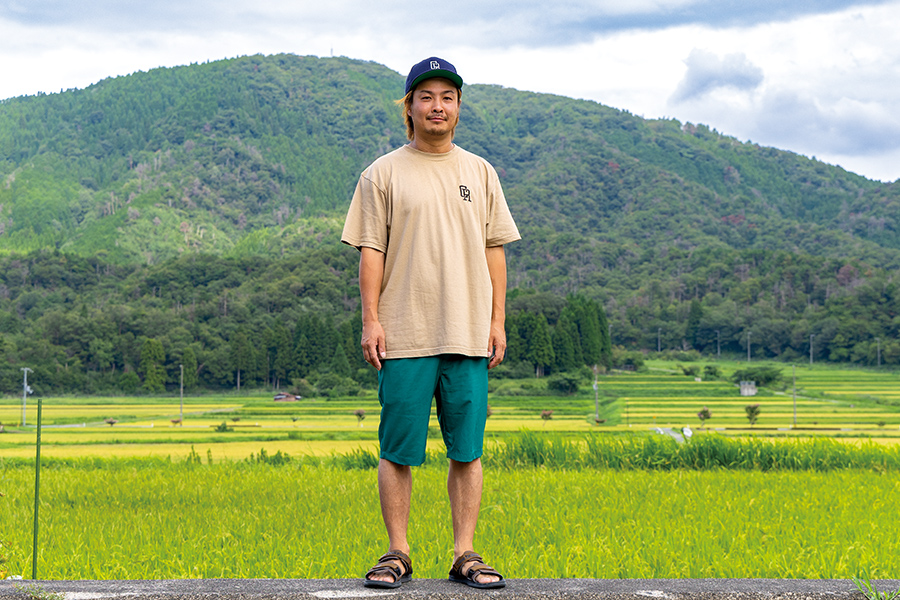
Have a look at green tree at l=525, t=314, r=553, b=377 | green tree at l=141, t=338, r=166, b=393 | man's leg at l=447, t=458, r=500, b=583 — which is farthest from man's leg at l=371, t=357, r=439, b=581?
green tree at l=141, t=338, r=166, b=393

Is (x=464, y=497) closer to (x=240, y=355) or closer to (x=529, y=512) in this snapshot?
(x=529, y=512)

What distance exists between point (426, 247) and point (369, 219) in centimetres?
31

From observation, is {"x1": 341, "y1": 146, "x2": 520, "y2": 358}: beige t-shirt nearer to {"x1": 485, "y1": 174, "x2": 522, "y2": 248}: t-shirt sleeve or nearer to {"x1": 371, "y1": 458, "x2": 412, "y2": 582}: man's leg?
{"x1": 485, "y1": 174, "x2": 522, "y2": 248}: t-shirt sleeve

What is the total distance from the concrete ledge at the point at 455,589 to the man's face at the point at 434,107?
2.07 m

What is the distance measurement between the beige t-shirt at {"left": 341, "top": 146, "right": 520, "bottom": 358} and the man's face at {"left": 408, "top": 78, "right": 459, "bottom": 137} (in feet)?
0.44

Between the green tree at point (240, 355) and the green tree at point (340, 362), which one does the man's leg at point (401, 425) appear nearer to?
the green tree at point (340, 362)

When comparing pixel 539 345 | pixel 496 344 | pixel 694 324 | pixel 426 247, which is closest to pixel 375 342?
pixel 426 247

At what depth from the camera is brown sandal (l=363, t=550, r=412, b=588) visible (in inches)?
126

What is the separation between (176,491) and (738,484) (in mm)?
4905

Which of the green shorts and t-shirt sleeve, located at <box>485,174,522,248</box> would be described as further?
t-shirt sleeve, located at <box>485,174,522,248</box>

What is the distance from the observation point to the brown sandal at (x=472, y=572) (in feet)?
10.5

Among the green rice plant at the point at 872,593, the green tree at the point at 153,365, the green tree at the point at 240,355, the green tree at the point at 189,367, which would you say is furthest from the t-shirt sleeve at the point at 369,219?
the green tree at the point at 153,365

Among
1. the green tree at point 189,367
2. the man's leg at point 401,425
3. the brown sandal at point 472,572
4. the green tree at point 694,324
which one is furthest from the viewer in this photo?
the green tree at point 694,324

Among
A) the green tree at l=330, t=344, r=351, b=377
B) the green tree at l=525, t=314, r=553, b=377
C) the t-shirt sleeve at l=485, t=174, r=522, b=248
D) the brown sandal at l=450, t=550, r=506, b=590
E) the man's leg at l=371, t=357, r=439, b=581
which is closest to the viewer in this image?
the brown sandal at l=450, t=550, r=506, b=590
